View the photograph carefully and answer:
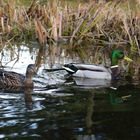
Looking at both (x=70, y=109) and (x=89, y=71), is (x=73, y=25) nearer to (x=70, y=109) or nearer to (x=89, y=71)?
(x=89, y=71)

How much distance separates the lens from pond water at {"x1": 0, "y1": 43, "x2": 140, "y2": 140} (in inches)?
290

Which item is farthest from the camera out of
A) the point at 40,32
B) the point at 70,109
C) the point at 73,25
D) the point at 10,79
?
the point at 73,25

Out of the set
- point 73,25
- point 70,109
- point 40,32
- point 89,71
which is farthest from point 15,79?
point 73,25

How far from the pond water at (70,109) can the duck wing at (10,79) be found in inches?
12.8

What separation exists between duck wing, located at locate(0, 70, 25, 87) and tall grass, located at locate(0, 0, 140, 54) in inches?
189

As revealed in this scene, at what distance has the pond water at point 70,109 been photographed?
7375mm

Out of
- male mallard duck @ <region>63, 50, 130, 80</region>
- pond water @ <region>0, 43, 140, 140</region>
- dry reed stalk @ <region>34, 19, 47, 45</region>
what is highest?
dry reed stalk @ <region>34, 19, 47, 45</region>

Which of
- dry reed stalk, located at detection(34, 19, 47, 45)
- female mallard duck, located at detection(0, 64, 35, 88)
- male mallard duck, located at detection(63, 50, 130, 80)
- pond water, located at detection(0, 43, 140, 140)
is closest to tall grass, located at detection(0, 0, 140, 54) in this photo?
dry reed stalk, located at detection(34, 19, 47, 45)

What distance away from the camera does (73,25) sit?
55.4 feet

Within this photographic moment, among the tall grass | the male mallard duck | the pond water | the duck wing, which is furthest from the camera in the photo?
the tall grass

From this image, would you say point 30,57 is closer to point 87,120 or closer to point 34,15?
point 34,15

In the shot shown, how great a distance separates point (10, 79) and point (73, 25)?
638cm

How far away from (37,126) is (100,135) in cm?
91

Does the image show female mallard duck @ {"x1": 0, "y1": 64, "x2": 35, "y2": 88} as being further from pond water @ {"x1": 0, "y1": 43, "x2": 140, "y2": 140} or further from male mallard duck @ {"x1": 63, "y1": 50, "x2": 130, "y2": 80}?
male mallard duck @ {"x1": 63, "y1": 50, "x2": 130, "y2": 80}
